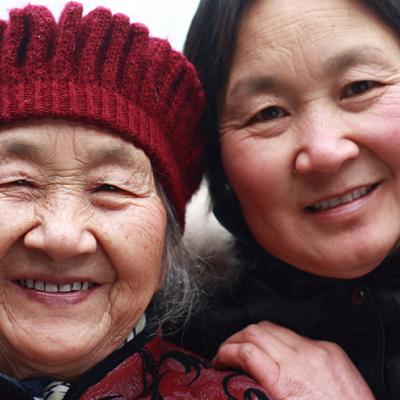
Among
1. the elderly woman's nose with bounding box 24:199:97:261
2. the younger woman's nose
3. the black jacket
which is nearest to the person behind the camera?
the elderly woman's nose with bounding box 24:199:97:261

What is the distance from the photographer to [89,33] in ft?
7.75

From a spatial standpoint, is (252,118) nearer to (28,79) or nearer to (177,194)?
(177,194)

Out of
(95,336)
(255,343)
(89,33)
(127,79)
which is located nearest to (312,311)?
(255,343)

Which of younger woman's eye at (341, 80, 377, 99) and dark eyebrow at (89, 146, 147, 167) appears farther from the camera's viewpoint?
younger woman's eye at (341, 80, 377, 99)

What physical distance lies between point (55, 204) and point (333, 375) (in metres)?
1.04

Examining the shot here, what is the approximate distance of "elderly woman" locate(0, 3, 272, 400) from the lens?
7.33 ft

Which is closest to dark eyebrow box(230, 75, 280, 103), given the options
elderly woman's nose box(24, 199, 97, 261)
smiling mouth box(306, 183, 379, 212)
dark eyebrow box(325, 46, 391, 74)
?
dark eyebrow box(325, 46, 391, 74)

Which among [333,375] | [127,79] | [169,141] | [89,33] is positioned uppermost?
[89,33]

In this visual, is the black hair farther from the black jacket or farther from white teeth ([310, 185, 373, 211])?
white teeth ([310, 185, 373, 211])

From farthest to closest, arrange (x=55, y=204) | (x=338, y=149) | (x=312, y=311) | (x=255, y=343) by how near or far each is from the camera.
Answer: (x=312, y=311) < (x=255, y=343) < (x=338, y=149) < (x=55, y=204)

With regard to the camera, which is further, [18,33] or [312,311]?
[312,311]

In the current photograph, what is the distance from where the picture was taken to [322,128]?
2.42 meters

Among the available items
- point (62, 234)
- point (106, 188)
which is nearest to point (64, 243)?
point (62, 234)

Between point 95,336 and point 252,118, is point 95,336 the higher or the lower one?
the lower one
